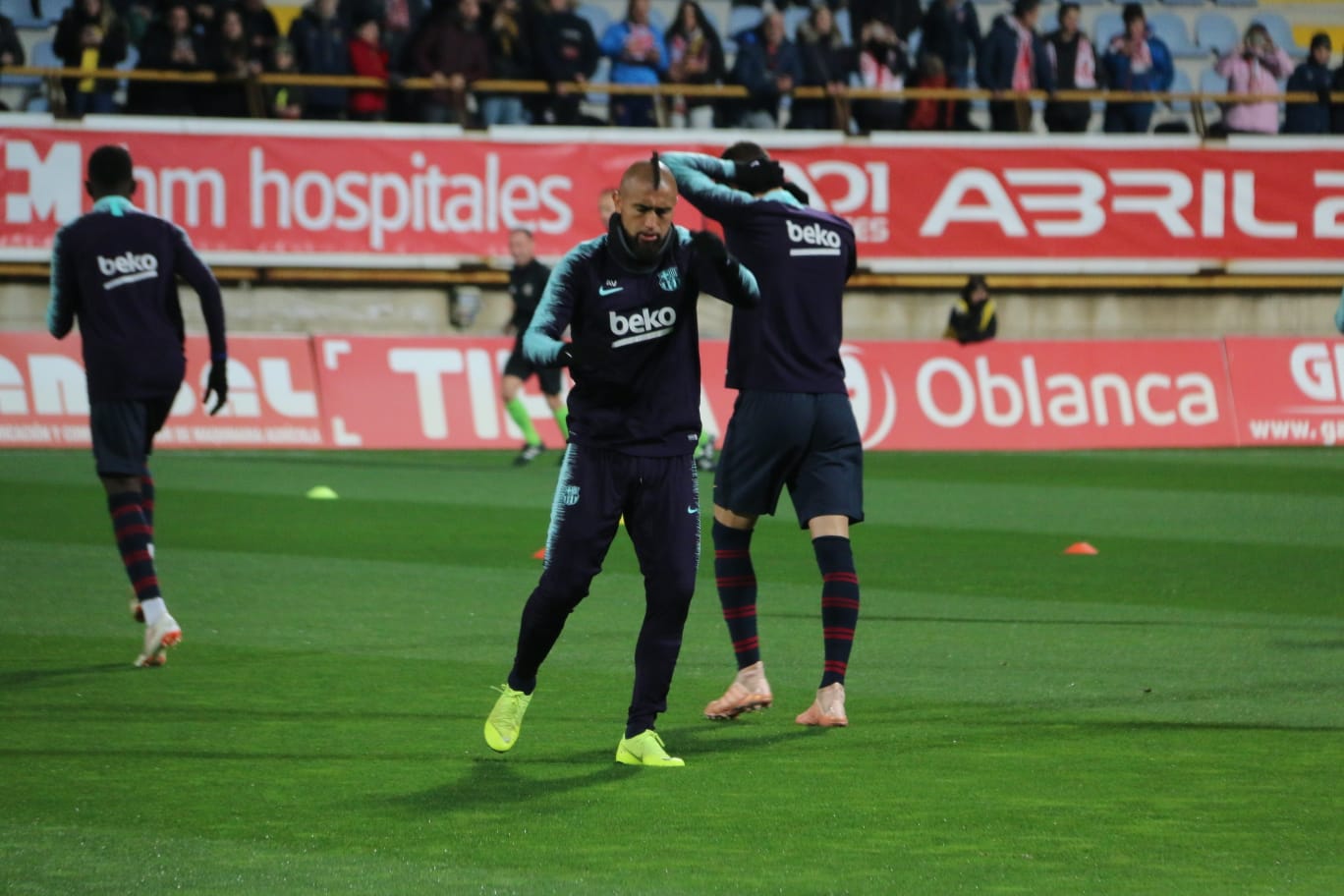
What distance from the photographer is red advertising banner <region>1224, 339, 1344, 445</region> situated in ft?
76.4

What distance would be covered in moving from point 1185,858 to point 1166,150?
819 inches

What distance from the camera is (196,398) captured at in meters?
21.4

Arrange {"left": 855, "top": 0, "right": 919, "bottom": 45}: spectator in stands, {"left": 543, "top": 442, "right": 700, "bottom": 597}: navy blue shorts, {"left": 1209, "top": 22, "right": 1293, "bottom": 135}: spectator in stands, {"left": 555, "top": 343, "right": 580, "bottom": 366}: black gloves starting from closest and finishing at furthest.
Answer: {"left": 555, "top": 343, "right": 580, "bottom": 366}: black gloves, {"left": 543, "top": 442, "right": 700, "bottom": 597}: navy blue shorts, {"left": 855, "top": 0, "right": 919, "bottom": 45}: spectator in stands, {"left": 1209, "top": 22, "right": 1293, "bottom": 135}: spectator in stands

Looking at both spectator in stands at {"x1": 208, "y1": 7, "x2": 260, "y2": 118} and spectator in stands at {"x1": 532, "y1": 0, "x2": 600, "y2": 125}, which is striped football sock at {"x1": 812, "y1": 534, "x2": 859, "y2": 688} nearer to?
spectator in stands at {"x1": 208, "y1": 7, "x2": 260, "y2": 118}

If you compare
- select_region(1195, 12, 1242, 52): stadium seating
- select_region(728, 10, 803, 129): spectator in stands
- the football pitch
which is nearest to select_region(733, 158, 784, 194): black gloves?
the football pitch

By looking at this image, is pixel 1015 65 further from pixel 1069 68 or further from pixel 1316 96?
pixel 1316 96

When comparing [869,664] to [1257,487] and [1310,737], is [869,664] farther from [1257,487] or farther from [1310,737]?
[1257,487]

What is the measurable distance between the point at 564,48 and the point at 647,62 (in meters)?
1.28

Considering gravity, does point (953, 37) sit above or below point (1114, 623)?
above

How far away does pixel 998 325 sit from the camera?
26062mm

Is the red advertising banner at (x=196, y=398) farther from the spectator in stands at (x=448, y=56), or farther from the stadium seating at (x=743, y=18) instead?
the stadium seating at (x=743, y=18)

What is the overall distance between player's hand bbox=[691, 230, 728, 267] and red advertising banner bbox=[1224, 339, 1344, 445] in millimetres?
17173

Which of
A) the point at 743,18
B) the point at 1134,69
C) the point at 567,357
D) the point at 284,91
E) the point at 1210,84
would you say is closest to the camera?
the point at 567,357

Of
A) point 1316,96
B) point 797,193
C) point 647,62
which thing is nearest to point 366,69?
point 647,62
